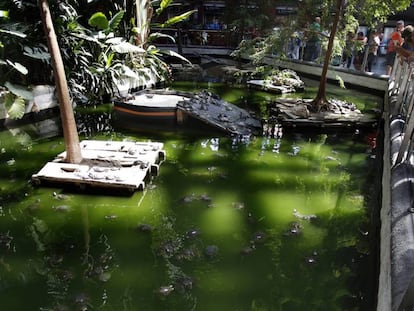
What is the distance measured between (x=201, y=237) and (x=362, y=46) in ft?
23.9

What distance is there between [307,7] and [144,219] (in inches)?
281

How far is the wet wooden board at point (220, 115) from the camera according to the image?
25.5 feet

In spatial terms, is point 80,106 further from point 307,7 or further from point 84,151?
point 307,7

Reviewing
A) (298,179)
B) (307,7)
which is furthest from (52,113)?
(307,7)

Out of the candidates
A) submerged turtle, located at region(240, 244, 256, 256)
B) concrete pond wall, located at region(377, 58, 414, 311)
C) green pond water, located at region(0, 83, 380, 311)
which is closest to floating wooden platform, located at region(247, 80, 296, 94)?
green pond water, located at region(0, 83, 380, 311)

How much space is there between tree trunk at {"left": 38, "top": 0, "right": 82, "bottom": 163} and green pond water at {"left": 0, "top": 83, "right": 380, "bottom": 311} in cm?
67

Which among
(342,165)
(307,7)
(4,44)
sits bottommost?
(342,165)

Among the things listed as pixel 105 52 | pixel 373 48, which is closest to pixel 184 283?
pixel 105 52

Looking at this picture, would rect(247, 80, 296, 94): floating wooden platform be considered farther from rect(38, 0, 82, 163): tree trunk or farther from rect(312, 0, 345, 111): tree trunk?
rect(38, 0, 82, 163): tree trunk

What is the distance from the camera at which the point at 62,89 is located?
5.20m

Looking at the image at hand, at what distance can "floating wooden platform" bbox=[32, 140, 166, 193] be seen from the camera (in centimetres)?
505

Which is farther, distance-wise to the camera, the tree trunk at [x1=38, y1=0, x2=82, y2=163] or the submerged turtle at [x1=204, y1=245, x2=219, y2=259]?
the tree trunk at [x1=38, y1=0, x2=82, y2=163]

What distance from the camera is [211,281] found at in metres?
3.60

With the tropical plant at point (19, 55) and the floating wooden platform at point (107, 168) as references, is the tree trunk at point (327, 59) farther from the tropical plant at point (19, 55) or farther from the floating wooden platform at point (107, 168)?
the tropical plant at point (19, 55)
